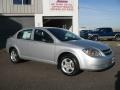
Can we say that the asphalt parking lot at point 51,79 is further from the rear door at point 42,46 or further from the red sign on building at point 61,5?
the red sign on building at point 61,5

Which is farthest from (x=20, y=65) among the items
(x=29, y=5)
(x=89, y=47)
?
(x=29, y=5)

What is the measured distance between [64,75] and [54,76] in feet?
1.10

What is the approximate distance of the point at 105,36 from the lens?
3303 centimetres

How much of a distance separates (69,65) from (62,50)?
55 cm

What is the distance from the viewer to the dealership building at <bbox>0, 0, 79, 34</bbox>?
21.0m

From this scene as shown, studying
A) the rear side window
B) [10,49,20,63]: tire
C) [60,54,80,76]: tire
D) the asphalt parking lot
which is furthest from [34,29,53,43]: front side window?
[10,49,20,63]: tire

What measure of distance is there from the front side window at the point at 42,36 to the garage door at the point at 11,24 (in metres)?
11.3

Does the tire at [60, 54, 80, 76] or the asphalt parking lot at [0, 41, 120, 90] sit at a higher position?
the tire at [60, 54, 80, 76]

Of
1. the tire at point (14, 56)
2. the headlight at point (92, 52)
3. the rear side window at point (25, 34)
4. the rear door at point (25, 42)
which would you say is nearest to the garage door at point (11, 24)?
the tire at point (14, 56)

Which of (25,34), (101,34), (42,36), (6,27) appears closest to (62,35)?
(42,36)

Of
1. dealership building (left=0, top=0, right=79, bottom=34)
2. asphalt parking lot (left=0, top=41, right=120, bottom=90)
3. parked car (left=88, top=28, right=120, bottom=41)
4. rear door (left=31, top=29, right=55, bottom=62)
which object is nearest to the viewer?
asphalt parking lot (left=0, top=41, right=120, bottom=90)

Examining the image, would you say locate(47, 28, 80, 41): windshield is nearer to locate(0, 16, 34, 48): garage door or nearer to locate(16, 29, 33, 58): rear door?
locate(16, 29, 33, 58): rear door

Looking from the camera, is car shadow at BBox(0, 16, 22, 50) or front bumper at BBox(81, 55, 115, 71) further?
car shadow at BBox(0, 16, 22, 50)

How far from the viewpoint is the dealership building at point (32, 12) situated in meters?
21.0
